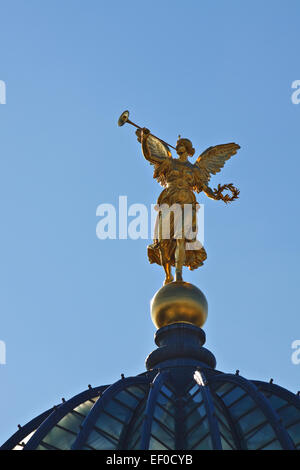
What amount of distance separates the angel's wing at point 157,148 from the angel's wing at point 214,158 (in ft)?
3.39

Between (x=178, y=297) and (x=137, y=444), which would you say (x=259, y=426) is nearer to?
(x=137, y=444)

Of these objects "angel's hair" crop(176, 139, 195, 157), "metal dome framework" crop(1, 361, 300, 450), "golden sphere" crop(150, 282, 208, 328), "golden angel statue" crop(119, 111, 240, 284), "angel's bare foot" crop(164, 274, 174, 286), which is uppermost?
"angel's hair" crop(176, 139, 195, 157)

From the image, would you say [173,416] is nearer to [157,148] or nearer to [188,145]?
[157,148]

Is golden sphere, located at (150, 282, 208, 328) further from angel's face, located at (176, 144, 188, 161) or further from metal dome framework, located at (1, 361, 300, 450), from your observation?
angel's face, located at (176, 144, 188, 161)

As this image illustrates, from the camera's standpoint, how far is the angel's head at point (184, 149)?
140 ft

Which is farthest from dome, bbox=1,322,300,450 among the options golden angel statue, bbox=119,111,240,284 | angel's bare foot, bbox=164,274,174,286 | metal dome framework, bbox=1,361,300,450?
golden angel statue, bbox=119,111,240,284

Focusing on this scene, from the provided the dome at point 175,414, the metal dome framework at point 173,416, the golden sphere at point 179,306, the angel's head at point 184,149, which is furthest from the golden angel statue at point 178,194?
the metal dome framework at point 173,416

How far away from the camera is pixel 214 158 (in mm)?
43125

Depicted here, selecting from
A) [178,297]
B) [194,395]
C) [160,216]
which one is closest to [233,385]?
[194,395]

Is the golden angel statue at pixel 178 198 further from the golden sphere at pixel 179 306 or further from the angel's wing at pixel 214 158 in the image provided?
the golden sphere at pixel 179 306

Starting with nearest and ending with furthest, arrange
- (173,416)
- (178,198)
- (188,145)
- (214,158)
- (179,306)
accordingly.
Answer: (173,416)
(179,306)
(178,198)
(188,145)
(214,158)

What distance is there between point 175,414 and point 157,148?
31.7ft

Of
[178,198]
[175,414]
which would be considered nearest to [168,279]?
[178,198]

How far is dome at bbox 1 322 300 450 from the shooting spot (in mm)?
35250
